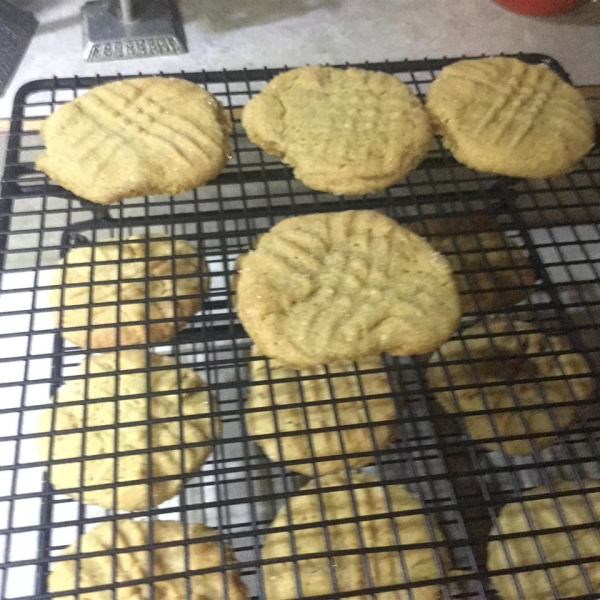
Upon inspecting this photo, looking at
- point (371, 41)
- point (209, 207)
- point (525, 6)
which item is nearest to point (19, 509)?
point (209, 207)

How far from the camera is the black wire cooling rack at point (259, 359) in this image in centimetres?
87

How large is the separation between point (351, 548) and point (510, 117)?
0.85 m

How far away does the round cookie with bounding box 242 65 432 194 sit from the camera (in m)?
1.09

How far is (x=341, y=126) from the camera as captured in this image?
113cm

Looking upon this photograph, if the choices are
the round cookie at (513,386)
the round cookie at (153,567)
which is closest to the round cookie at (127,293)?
the round cookie at (153,567)

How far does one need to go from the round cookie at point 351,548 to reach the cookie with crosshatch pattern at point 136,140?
60 centimetres

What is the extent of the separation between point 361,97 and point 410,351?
54 cm

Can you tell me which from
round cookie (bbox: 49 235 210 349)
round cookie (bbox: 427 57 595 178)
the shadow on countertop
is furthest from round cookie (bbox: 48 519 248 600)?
the shadow on countertop

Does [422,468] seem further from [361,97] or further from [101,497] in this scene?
[361,97]

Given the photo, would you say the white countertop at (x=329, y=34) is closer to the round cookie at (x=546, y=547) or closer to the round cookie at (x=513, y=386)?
the round cookie at (x=513, y=386)

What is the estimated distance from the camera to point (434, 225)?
1.38 m

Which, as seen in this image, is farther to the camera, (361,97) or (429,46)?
(429,46)

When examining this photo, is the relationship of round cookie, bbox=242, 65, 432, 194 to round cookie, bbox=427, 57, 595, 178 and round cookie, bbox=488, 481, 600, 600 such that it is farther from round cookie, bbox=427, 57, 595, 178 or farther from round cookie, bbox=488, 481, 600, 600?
round cookie, bbox=488, 481, 600, 600

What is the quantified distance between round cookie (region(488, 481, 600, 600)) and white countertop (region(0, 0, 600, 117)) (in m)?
1.11
